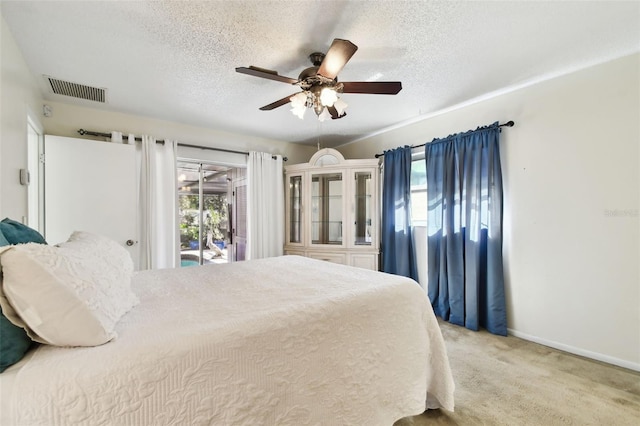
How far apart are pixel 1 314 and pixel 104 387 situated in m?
0.36

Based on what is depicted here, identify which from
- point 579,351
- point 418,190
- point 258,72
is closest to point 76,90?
point 258,72

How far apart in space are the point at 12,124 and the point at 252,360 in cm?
214

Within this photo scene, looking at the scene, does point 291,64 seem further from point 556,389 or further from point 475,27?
point 556,389

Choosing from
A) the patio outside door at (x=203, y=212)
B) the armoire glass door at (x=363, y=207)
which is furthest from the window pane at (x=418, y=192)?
the patio outside door at (x=203, y=212)

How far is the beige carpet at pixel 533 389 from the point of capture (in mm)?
1572

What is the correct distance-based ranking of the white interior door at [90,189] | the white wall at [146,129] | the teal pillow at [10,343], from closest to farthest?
the teal pillow at [10,343], the white interior door at [90,189], the white wall at [146,129]

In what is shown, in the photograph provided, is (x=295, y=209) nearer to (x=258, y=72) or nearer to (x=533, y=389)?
(x=258, y=72)

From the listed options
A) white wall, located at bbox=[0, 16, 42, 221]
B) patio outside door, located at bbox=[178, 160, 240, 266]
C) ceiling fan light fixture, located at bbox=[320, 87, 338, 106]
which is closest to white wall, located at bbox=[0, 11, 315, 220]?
white wall, located at bbox=[0, 16, 42, 221]

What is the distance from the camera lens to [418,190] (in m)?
3.54

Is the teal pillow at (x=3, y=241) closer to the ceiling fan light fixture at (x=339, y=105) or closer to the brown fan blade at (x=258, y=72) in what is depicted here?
the brown fan blade at (x=258, y=72)

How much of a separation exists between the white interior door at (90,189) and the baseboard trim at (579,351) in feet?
13.6

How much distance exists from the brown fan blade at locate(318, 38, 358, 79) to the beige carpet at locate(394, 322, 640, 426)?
2.16 meters

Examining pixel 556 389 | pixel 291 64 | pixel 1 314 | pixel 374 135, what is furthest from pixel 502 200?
pixel 1 314

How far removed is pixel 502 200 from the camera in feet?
8.83
